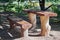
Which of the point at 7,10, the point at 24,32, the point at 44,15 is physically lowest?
the point at 7,10

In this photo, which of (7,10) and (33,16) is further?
(7,10)

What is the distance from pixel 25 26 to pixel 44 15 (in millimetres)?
678

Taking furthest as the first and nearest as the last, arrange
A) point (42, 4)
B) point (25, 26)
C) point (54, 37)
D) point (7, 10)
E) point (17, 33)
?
point (7, 10)
point (42, 4)
point (17, 33)
point (54, 37)
point (25, 26)

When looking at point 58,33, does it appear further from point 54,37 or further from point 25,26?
point 25,26

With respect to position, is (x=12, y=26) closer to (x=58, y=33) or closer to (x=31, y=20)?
(x=31, y=20)

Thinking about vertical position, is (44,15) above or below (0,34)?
above

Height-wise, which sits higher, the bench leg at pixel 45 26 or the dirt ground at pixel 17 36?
the bench leg at pixel 45 26

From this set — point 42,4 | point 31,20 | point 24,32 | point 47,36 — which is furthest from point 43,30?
point 42,4

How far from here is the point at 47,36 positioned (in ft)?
20.1

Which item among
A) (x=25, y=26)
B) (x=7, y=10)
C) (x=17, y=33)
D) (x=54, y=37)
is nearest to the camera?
(x=25, y=26)

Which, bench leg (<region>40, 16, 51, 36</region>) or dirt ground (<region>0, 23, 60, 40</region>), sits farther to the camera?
bench leg (<region>40, 16, 51, 36</region>)

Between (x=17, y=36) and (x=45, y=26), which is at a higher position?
(x=45, y=26)

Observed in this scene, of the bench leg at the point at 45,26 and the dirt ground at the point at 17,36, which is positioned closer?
the dirt ground at the point at 17,36

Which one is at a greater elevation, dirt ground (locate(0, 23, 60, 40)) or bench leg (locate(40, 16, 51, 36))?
bench leg (locate(40, 16, 51, 36))
